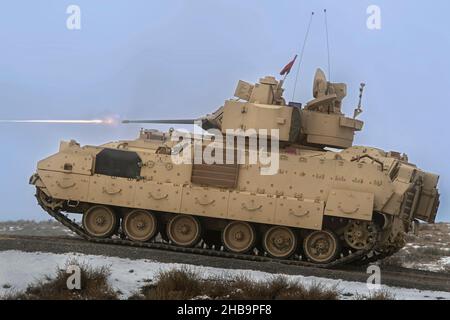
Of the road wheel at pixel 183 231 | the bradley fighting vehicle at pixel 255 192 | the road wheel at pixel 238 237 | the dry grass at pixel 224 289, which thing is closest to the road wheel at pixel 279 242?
the bradley fighting vehicle at pixel 255 192

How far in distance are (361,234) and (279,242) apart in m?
2.19

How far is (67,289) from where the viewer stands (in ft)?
46.2

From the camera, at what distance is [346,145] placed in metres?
23.8

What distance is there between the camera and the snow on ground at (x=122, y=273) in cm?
1468

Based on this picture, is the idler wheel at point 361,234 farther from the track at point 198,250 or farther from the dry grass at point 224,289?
the dry grass at point 224,289

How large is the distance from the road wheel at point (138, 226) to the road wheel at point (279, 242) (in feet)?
10.3

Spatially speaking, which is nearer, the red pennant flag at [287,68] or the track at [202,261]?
the track at [202,261]

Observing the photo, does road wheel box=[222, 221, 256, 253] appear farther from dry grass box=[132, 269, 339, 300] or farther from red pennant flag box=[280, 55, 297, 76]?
dry grass box=[132, 269, 339, 300]

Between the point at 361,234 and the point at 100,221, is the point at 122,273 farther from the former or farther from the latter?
the point at 361,234

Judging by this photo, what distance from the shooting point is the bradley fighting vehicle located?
21.2 metres

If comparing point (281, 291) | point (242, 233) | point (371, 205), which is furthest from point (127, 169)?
point (281, 291)

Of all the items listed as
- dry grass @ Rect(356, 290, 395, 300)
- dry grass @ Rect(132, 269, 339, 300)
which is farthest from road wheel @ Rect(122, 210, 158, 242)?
dry grass @ Rect(356, 290, 395, 300)
